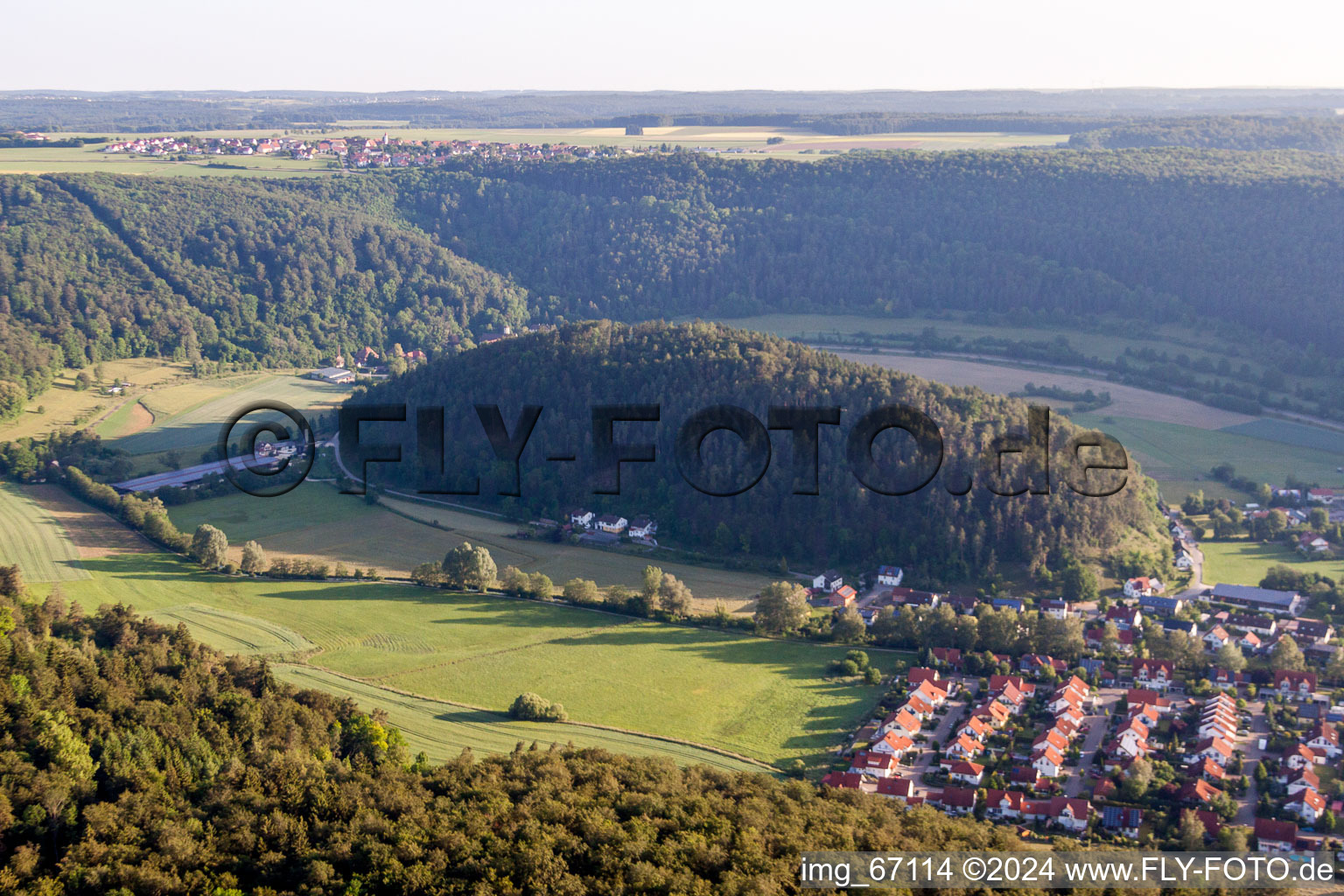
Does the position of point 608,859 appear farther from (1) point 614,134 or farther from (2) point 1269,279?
(1) point 614,134

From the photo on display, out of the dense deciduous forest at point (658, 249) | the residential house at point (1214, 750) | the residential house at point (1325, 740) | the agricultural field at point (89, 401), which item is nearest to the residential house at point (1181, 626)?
the residential house at point (1325, 740)

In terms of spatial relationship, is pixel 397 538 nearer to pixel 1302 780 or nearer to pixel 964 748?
pixel 964 748

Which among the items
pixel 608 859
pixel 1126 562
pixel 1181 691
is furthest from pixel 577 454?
pixel 608 859

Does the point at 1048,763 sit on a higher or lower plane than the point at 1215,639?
lower

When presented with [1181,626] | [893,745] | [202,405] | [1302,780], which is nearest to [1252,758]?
[1302,780]

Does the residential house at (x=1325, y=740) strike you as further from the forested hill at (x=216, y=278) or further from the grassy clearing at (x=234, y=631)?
the forested hill at (x=216, y=278)
